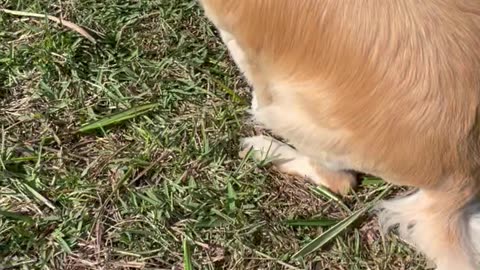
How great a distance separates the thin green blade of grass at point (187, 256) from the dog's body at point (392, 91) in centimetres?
59

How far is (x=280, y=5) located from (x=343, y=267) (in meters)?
1.01

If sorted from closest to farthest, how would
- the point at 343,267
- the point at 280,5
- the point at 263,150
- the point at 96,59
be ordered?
the point at 280,5 → the point at 343,267 → the point at 263,150 → the point at 96,59

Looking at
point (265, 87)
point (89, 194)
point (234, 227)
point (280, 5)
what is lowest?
point (89, 194)

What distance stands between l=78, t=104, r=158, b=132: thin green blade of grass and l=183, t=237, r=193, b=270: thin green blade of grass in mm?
548

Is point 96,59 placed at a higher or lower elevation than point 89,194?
higher

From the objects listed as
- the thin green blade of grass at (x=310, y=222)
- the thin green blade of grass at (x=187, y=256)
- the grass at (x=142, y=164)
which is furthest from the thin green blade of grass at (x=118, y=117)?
the thin green blade of grass at (x=310, y=222)

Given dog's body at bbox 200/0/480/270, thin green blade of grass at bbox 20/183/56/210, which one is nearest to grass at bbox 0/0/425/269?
thin green blade of grass at bbox 20/183/56/210

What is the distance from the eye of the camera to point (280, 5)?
207 centimetres

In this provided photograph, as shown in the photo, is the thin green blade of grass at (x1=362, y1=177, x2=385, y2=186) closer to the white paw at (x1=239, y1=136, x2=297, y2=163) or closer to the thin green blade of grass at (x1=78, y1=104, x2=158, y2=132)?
the white paw at (x1=239, y1=136, x2=297, y2=163)

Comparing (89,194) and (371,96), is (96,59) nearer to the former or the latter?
(89,194)

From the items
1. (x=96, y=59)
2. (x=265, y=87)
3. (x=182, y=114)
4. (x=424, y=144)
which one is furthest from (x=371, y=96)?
(x=96, y=59)

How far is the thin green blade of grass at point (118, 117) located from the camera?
2.80 m

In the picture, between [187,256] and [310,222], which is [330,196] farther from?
[187,256]

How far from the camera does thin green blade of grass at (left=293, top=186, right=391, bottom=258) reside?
2.59 m
